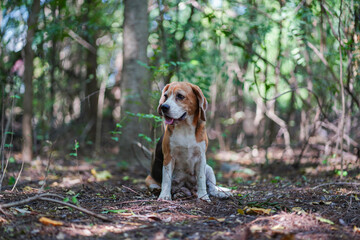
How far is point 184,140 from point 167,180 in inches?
21.6

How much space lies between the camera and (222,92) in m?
14.8

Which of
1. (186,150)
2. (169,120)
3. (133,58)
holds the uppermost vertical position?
(133,58)

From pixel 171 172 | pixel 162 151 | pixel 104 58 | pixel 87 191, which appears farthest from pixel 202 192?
pixel 104 58

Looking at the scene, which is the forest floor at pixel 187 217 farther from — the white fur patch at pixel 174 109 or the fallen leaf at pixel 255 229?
the white fur patch at pixel 174 109

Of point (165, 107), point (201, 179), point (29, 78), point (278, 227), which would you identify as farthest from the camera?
point (29, 78)

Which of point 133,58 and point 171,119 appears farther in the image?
point 133,58

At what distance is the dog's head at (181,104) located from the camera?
4.02 metres

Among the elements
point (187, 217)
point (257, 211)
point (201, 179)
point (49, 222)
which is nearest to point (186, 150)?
point (201, 179)

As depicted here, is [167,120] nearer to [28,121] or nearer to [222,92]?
[28,121]

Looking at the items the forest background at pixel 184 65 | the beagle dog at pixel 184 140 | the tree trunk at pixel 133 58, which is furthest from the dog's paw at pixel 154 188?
the tree trunk at pixel 133 58

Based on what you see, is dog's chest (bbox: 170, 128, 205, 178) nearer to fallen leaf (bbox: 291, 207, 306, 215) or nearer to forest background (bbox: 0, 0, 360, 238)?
forest background (bbox: 0, 0, 360, 238)

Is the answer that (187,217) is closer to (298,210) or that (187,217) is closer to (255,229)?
(255,229)

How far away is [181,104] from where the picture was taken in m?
4.11

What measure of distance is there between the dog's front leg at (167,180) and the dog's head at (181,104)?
1.94 ft
